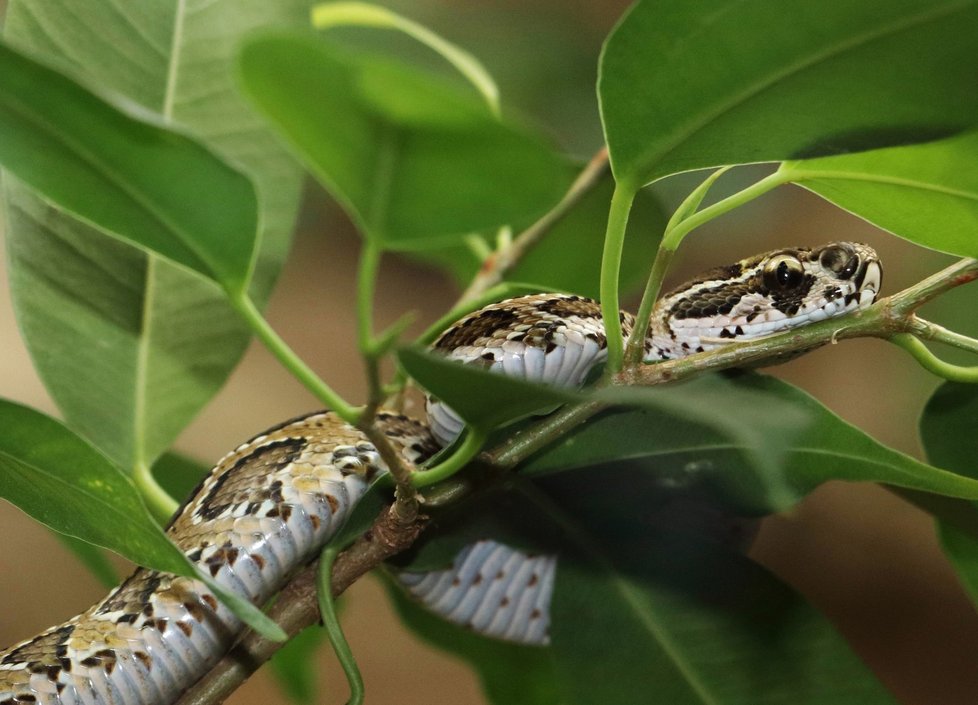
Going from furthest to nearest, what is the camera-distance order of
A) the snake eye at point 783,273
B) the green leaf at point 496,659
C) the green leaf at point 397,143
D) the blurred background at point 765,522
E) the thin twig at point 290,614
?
the blurred background at point 765,522 < the green leaf at point 496,659 < the snake eye at point 783,273 < the thin twig at point 290,614 < the green leaf at point 397,143

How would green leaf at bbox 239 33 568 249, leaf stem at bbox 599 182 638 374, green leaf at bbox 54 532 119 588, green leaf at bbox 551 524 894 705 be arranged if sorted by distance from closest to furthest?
green leaf at bbox 239 33 568 249 < leaf stem at bbox 599 182 638 374 < green leaf at bbox 551 524 894 705 < green leaf at bbox 54 532 119 588

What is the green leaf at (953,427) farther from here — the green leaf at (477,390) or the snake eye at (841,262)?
the green leaf at (477,390)

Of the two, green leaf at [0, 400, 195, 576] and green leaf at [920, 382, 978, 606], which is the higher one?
green leaf at [0, 400, 195, 576]

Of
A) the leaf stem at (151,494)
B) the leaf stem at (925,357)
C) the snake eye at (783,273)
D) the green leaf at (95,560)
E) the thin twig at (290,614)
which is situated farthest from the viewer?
the green leaf at (95,560)

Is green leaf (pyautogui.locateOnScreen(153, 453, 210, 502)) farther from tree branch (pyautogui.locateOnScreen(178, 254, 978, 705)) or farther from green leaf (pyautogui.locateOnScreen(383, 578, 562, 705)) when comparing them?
tree branch (pyautogui.locateOnScreen(178, 254, 978, 705))


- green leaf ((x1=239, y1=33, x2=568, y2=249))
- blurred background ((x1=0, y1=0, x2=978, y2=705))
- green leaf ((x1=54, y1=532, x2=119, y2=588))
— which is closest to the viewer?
green leaf ((x1=239, y1=33, x2=568, y2=249))

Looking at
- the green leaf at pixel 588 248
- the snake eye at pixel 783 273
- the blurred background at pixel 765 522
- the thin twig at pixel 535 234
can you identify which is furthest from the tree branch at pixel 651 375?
the blurred background at pixel 765 522

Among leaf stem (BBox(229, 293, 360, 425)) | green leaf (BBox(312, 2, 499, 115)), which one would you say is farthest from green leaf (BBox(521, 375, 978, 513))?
green leaf (BBox(312, 2, 499, 115))
